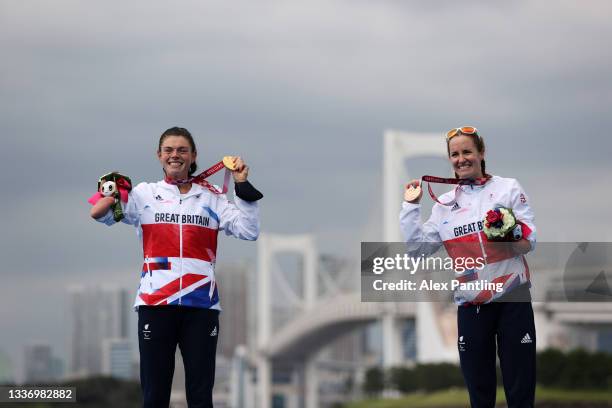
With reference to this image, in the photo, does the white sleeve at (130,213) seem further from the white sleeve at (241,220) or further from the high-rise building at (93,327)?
the high-rise building at (93,327)

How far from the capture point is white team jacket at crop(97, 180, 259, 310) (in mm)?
5398

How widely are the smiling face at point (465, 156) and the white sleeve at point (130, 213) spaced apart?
154 centimetres

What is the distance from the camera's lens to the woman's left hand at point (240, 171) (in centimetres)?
548

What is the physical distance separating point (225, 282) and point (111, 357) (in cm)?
6582

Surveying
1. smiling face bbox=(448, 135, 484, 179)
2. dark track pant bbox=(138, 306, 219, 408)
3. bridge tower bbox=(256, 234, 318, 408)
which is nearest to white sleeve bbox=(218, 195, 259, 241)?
dark track pant bbox=(138, 306, 219, 408)

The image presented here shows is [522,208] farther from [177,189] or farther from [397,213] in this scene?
[397,213]

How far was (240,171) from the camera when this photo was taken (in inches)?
216

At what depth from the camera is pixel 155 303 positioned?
17.6 feet

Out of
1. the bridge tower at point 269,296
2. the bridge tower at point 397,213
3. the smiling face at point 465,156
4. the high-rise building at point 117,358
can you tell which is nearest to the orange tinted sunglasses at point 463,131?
the smiling face at point 465,156

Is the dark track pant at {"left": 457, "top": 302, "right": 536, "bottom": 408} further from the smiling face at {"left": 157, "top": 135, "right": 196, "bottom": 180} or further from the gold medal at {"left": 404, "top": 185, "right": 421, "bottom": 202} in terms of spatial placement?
the smiling face at {"left": 157, "top": 135, "right": 196, "bottom": 180}

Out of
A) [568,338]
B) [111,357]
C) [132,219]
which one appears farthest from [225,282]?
[132,219]

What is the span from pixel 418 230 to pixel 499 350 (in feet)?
2.27

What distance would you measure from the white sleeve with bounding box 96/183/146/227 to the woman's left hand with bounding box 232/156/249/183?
1.64 feet

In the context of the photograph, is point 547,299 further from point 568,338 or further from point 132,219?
point 132,219
